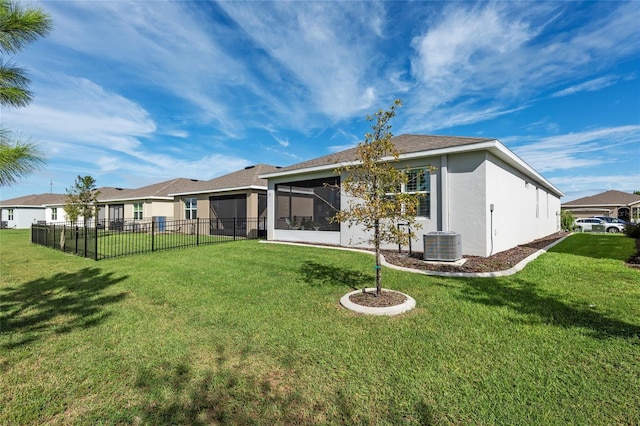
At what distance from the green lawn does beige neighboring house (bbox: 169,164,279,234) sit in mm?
11268

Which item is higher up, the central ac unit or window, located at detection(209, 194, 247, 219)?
window, located at detection(209, 194, 247, 219)

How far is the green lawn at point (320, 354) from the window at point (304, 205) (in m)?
8.37

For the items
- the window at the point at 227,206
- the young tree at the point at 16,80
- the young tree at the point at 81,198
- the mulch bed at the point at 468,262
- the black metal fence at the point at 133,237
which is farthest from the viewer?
the window at the point at 227,206

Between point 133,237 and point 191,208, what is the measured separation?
17.8 ft

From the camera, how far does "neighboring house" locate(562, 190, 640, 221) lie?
3341 centimetres

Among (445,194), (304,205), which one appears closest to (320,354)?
(445,194)

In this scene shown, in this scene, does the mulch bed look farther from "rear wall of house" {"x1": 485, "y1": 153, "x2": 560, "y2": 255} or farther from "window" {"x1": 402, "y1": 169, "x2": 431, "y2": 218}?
"window" {"x1": 402, "y1": 169, "x2": 431, "y2": 218}

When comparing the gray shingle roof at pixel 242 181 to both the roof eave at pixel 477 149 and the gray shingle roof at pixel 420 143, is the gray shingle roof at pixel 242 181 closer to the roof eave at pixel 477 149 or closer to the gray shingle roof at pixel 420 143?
the gray shingle roof at pixel 420 143

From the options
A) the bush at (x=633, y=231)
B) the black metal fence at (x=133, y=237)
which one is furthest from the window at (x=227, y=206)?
the bush at (x=633, y=231)

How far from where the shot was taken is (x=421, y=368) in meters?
2.68

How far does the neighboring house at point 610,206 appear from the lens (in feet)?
110

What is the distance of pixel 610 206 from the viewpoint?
33781 millimetres

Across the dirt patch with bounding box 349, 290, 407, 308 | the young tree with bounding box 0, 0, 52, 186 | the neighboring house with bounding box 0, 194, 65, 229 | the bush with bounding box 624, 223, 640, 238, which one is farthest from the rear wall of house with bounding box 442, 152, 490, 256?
the neighboring house with bounding box 0, 194, 65, 229

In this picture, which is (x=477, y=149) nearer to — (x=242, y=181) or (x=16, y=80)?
(x=16, y=80)
